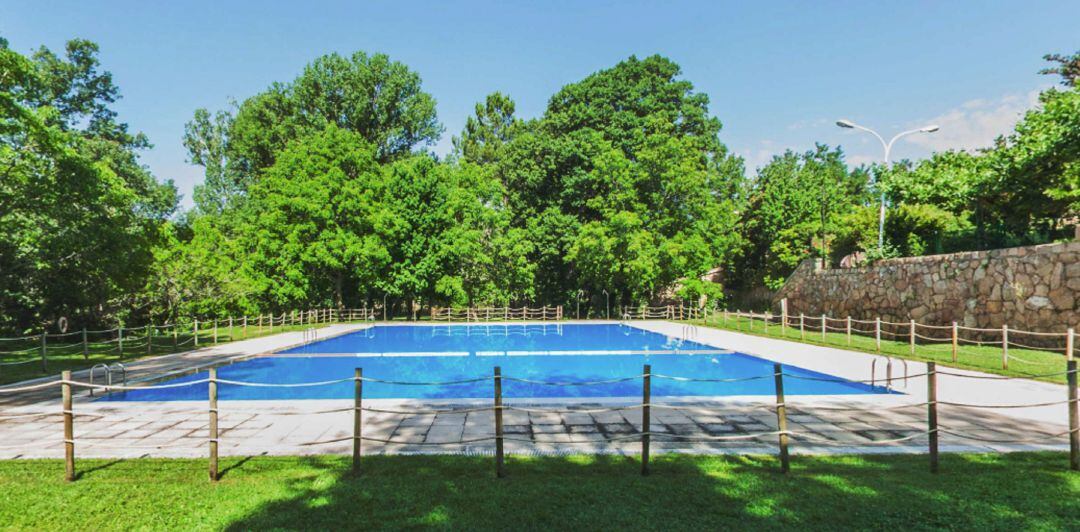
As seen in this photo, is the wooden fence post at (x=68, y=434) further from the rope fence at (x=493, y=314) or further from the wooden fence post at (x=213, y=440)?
the rope fence at (x=493, y=314)

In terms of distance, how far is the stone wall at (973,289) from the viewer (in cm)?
1351

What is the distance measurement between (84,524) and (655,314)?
32980 millimetres

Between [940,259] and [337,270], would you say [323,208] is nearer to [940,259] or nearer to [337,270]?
[337,270]

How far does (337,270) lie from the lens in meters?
30.9

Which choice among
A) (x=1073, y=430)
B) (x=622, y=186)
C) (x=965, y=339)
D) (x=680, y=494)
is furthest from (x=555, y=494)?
(x=622, y=186)

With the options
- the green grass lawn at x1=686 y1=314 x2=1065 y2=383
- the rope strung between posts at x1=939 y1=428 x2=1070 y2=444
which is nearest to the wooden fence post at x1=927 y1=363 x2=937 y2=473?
the rope strung between posts at x1=939 y1=428 x2=1070 y2=444

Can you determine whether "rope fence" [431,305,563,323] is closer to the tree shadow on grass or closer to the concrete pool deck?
the concrete pool deck

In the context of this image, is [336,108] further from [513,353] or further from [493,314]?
[513,353]

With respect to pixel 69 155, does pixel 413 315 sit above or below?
below

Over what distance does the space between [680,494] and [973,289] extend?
17096mm

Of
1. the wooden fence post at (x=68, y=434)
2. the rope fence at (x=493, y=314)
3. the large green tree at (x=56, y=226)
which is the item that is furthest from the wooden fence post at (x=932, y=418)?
the rope fence at (x=493, y=314)

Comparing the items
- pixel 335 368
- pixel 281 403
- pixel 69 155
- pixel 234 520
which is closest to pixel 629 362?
pixel 335 368

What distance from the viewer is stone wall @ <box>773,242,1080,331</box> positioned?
13.5 metres

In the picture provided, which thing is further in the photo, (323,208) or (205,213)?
(205,213)
